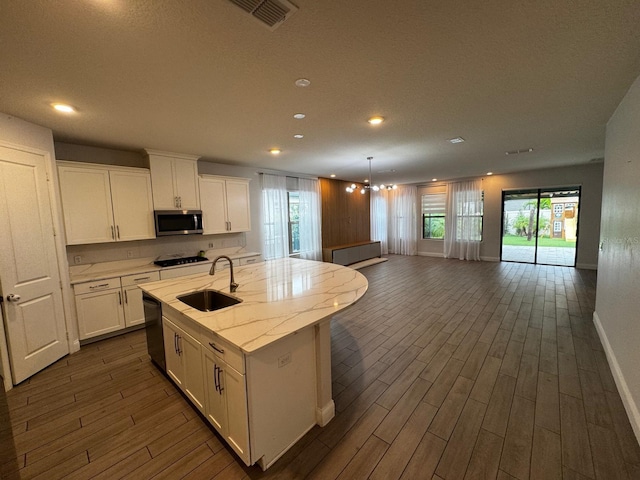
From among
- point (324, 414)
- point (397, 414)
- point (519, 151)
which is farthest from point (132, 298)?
point (519, 151)

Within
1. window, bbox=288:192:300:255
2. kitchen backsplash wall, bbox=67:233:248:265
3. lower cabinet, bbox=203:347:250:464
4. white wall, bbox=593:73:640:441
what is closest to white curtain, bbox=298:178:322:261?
window, bbox=288:192:300:255

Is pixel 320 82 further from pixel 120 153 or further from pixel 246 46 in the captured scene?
pixel 120 153

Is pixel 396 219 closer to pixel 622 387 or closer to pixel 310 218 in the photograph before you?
pixel 310 218

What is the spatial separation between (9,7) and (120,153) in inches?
116

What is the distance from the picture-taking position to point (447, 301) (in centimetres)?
440

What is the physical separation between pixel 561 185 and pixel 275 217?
740 centimetres

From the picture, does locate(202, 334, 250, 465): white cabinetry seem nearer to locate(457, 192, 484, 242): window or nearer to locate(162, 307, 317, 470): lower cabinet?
locate(162, 307, 317, 470): lower cabinet

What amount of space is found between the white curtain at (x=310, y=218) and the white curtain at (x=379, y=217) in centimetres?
320

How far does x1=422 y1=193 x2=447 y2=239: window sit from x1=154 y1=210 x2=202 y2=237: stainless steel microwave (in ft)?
24.5

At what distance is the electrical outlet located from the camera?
1.57m

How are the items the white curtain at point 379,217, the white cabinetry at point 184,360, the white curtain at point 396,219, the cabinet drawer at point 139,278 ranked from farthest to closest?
the white curtain at point 379,217
the white curtain at point 396,219
the cabinet drawer at point 139,278
the white cabinetry at point 184,360

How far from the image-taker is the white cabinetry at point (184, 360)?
1883mm

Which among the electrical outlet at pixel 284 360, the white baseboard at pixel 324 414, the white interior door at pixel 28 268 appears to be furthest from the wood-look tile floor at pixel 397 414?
the electrical outlet at pixel 284 360

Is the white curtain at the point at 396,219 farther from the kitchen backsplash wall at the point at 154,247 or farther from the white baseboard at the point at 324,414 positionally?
the white baseboard at the point at 324,414
